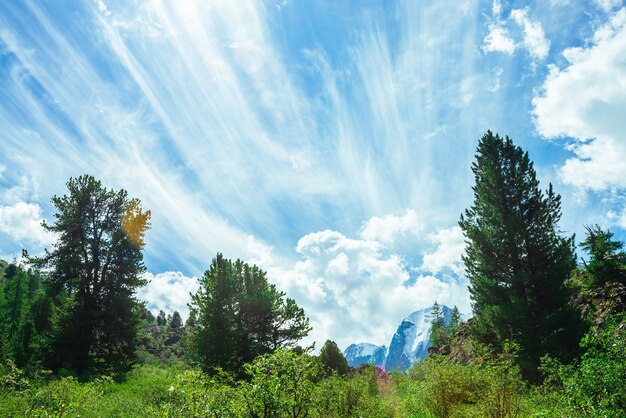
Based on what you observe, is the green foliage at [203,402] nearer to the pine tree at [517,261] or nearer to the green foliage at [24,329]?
the green foliage at [24,329]

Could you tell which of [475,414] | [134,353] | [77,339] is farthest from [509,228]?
[77,339]

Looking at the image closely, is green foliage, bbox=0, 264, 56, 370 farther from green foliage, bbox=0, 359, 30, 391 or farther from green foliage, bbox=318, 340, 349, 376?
green foliage, bbox=318, 340, 349, 376

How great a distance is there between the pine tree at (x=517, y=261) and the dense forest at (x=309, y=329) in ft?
0.20

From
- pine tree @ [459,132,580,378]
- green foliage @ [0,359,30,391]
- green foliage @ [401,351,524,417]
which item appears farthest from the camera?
pine tree @ [459,132,580,378]

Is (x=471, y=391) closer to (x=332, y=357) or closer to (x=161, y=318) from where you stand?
(x=332, y=357)

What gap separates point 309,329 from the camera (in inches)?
1001

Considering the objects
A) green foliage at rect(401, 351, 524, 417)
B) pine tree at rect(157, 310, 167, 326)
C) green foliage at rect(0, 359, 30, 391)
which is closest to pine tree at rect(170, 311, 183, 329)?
pine tree at rect(157, 310, 167, 326)

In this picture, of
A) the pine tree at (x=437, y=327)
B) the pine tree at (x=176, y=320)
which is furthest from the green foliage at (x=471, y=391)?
the pine tree at (x=176, y=320)

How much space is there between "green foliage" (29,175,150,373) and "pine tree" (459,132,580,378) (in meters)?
23.1

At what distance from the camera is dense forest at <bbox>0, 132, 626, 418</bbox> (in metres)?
10.3

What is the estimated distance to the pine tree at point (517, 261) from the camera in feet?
57.3

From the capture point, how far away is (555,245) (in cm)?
1906

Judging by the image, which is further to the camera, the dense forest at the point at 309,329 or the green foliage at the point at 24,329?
the green foliage at the point at 24,329

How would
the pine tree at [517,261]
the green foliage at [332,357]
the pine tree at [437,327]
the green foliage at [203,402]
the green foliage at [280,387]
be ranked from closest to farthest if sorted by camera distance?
1. the green foliage at [203,402]
2. the green foliage at [280,387]
3. the pine tree at [517,261]
4. the green foliage at [332,357]
5. the pine tree at [437,327]
